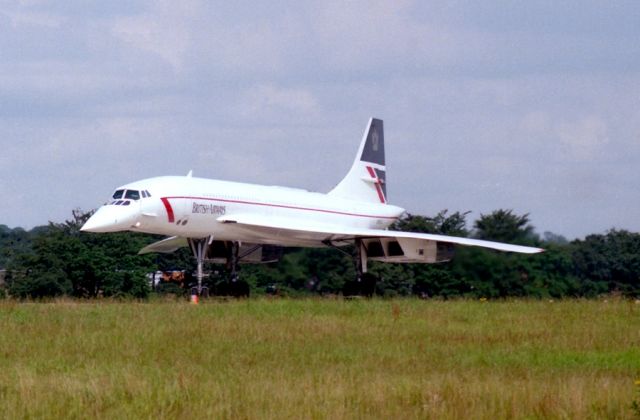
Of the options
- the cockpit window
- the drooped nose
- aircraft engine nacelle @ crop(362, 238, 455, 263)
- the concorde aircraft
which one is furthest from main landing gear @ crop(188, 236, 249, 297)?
aircraft engine nacelle @ crop(362, 238, 455, 263)

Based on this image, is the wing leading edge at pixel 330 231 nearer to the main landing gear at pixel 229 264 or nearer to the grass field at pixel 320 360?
the main landing gear at pixel 229 264

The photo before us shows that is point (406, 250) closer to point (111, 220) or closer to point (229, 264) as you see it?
point (229, 264)

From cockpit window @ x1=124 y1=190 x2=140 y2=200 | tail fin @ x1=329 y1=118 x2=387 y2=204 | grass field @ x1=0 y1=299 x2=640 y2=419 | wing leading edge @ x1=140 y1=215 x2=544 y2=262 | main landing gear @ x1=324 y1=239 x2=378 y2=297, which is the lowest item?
grass field @ x1=0 y1=299 x2=640 y2=419

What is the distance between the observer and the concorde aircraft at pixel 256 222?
28656 mm

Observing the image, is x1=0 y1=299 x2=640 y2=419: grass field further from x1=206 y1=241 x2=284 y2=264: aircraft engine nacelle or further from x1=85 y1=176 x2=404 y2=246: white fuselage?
x1=206 y1=241 x2=284 y2=264: aircraft engine nacelle

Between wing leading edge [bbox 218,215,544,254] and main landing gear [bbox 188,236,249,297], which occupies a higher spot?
wing leading edge [bbox 218,215,544,254]

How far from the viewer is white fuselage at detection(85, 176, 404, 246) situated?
28.5 metres

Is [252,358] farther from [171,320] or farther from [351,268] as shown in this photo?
[351,268]

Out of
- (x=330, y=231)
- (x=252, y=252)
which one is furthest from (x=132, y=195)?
(x=330, y=231)

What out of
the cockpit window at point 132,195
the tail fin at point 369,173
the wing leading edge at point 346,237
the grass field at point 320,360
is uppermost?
the tail fin at point 369,173

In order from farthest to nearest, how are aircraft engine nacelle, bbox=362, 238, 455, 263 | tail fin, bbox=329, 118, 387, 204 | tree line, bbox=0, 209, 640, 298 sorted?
1. tail fin, bbox=329, 118, 387, 204
2. aircraft engine nacelle, bbox=362, 238, 455, 263
3. tree line, bbox=0, 209, 640, 298

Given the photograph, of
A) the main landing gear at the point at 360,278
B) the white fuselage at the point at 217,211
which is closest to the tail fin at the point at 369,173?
the white fuselage at the point at 217,211

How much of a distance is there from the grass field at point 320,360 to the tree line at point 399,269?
138 inches

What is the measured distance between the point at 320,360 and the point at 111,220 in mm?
13756
